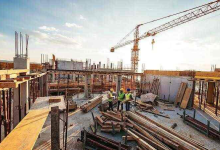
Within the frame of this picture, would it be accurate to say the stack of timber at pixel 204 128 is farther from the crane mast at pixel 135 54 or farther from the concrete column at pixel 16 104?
the crane mast at pixel 135 54

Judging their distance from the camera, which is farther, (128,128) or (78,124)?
(78,124)

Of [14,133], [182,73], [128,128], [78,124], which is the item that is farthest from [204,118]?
[14,133]

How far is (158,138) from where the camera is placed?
21.0 feet

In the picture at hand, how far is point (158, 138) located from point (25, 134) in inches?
240

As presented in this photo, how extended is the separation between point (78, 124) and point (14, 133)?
5.71 m

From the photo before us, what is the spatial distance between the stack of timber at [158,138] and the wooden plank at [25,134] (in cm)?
483

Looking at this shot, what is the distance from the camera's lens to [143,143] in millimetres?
5934

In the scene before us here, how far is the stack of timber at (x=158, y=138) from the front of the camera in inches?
225

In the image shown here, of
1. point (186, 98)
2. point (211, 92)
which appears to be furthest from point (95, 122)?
point (211, 92)

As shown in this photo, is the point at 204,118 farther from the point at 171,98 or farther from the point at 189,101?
the point at 171,98

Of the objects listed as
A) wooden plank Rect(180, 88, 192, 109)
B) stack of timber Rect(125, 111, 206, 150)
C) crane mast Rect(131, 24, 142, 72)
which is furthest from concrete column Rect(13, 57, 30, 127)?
crane mast Rect(131, 24, 142, 72)

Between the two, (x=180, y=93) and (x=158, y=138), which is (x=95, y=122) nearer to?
(x=158, y=138)

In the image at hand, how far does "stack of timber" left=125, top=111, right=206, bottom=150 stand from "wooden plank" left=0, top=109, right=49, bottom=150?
15.9 feet

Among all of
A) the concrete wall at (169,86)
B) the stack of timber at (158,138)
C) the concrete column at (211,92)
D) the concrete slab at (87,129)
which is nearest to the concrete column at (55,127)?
the concrete slab at (87,129)
